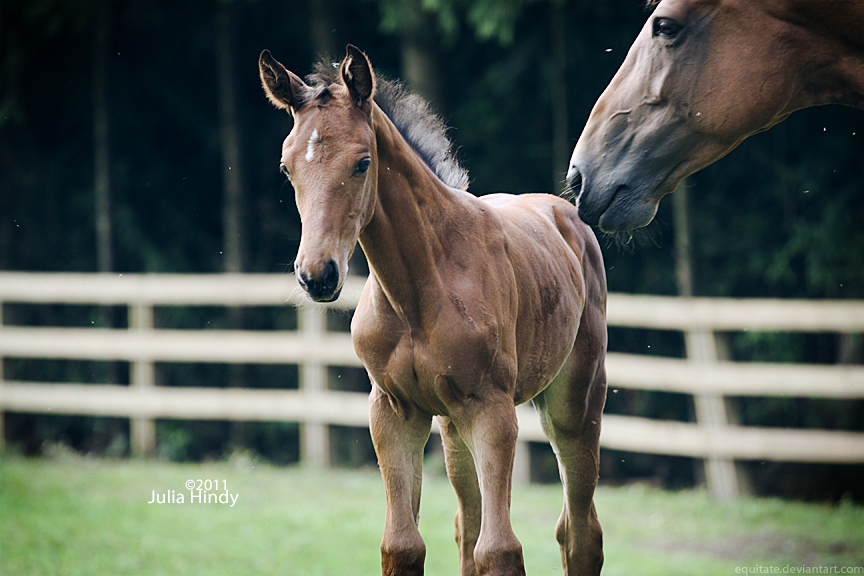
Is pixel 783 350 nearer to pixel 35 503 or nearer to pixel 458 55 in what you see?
pixel 458 55

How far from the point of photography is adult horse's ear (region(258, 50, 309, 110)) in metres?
2.31

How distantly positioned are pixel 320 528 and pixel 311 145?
447 centimetres

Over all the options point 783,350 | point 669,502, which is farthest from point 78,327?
point 783,350

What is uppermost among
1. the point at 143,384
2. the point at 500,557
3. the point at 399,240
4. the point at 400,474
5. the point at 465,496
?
the point at 399,240

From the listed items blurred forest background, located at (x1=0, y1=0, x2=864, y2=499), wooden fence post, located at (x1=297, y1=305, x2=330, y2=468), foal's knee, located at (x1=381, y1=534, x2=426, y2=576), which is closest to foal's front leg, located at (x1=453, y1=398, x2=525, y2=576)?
foal's knee, located at (x1=381, y1=534, x2=426, y2=576)

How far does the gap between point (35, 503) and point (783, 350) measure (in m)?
6.49

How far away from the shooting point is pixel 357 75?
2.28 meters

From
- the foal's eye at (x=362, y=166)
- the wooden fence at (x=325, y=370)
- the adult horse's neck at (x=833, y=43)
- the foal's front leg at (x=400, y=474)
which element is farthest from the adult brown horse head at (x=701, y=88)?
the wooden fence at (x=325, y=370)

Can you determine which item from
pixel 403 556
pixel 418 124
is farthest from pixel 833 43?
pixel 403 556

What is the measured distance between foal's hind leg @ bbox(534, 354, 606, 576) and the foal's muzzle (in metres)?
1.24

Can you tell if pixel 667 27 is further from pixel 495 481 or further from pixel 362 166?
pixel 495 481

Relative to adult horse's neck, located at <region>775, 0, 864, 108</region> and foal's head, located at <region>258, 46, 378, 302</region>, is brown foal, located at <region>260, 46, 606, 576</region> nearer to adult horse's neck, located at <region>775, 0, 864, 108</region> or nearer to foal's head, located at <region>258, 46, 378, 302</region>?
foal's head, located at <region>258, 46, 378, 302</region>

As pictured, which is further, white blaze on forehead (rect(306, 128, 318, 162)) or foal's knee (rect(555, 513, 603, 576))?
foal's knee (rect(555, 513, 603, 576))

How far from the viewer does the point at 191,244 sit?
9805 mm
